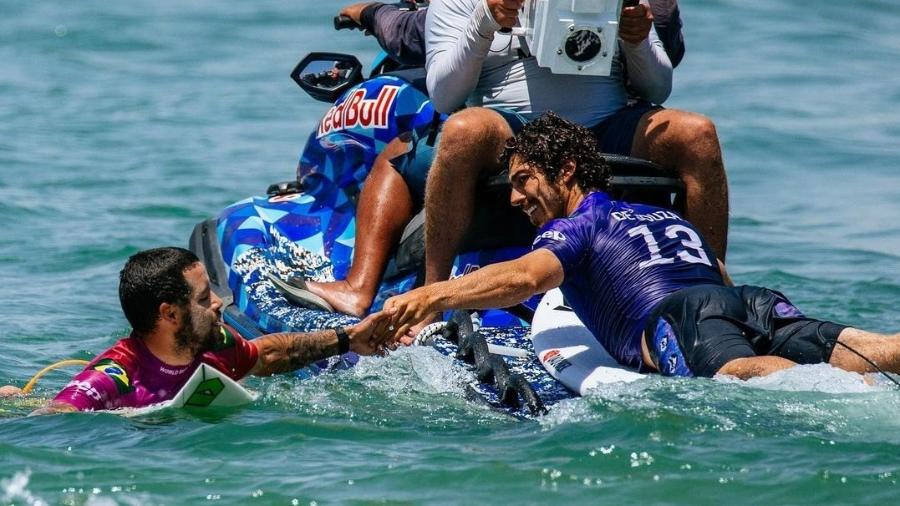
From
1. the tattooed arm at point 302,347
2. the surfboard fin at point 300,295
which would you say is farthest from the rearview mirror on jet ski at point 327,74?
the tattooed arm at point 302,347

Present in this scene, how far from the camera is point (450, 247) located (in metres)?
6.04

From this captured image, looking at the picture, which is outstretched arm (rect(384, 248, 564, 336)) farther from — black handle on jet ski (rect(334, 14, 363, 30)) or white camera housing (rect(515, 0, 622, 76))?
black handle on jet ski (rect(334, 14, 363, 30))

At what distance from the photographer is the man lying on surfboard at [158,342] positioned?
508 centimetres

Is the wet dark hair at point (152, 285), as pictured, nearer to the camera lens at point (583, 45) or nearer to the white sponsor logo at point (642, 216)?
the white sponsor logo at point (642, 216)

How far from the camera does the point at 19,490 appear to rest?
447 cm

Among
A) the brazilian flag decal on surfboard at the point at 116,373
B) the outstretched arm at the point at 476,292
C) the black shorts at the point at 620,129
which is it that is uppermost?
the black shorts at the point at 620,129

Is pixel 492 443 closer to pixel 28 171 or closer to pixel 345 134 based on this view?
pixel 345 134

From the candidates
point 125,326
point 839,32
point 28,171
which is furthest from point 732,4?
point 125,326

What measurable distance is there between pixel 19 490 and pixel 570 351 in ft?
6.84

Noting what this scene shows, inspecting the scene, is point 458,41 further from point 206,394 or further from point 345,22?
point 206,394

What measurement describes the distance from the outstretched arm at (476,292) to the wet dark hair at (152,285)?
736 mm

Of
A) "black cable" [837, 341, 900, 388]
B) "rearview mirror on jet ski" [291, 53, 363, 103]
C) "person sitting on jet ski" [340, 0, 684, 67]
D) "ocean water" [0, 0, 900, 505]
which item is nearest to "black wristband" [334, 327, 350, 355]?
"ocean water" [0, 0, 900, 505]

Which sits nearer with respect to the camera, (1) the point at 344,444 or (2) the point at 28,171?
(1) the point at 344,444

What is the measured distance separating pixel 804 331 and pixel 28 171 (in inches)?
353
